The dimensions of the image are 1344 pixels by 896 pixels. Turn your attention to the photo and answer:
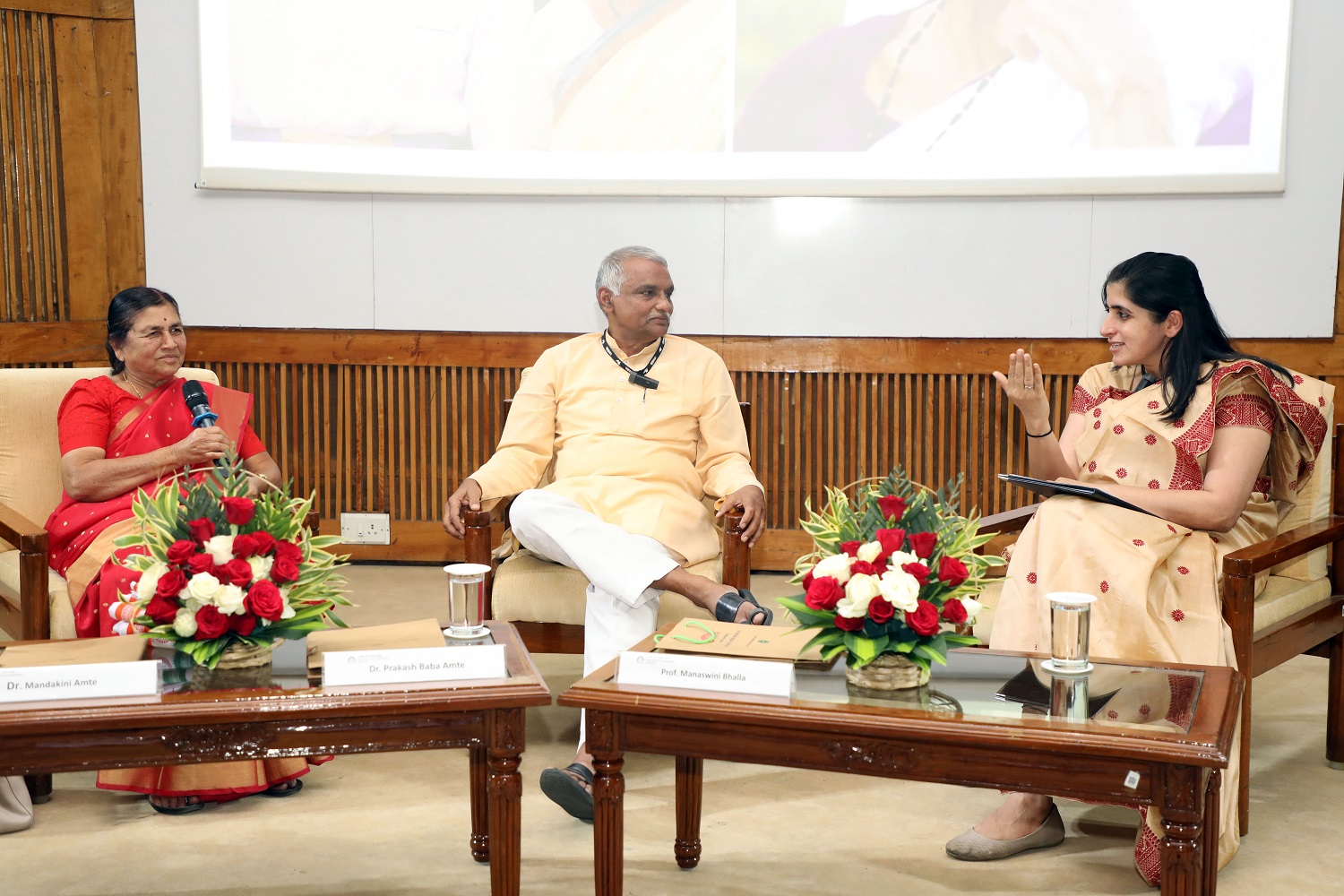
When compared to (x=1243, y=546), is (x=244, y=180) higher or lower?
higher

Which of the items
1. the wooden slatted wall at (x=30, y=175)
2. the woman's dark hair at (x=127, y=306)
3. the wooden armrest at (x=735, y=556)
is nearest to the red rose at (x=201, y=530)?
the woman's dark hair at (x=127, y=306)

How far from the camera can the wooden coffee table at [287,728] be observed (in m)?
1.89

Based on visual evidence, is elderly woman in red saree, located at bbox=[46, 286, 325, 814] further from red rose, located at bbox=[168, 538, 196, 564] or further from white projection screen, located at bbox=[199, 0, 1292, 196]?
white projection screen, located at bbox=[199, 0, 1292, 196]

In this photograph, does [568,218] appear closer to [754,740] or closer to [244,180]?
[244,180]

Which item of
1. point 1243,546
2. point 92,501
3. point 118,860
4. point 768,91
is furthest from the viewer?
point 768,91

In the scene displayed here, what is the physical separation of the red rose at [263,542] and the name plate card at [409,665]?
0.68ft

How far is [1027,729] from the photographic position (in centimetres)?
185

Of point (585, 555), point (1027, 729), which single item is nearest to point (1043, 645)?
point (1027, 729)

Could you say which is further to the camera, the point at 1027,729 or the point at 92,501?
the point at 92,501

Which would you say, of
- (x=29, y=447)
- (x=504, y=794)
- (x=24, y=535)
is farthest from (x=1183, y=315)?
(x=29, y=447)

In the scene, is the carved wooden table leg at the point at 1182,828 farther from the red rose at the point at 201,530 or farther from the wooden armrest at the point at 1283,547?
the red rose at the point at 201,530

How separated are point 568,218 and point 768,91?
3.03 feet

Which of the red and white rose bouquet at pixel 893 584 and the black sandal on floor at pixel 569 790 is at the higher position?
the red and white rose bouquet at pixel 893 584

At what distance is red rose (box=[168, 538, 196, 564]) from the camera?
6.71 feet
